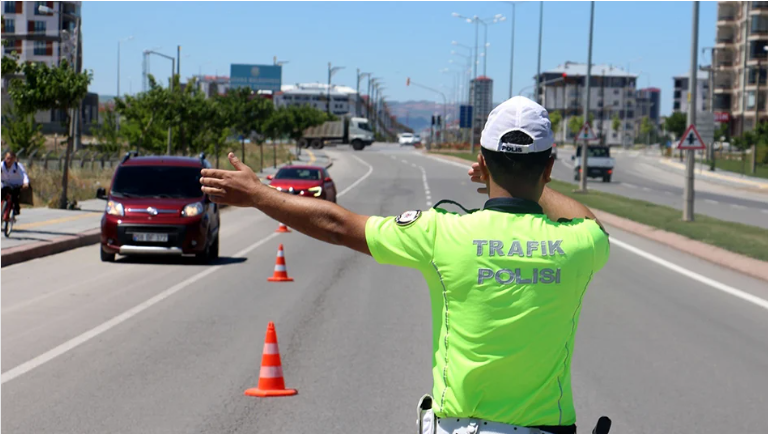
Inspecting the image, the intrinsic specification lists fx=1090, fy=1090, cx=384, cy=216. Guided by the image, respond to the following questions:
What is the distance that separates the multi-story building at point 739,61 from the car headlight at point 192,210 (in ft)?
351

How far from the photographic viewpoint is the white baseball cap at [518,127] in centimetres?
313

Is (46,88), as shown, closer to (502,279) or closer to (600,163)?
(502,279)

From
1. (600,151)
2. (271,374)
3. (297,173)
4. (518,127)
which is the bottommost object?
(271,374)

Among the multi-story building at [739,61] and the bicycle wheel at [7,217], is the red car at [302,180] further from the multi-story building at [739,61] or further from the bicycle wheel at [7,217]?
the multi-story building at [739,61]

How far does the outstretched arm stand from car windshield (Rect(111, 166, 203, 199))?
15.7 m

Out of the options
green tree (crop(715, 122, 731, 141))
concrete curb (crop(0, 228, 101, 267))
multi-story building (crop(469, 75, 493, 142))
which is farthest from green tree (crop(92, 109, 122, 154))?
green tree (crop(715, 122, 731, 141))

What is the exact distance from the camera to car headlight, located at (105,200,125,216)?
1816 centimetres

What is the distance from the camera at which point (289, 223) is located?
10.9 ft

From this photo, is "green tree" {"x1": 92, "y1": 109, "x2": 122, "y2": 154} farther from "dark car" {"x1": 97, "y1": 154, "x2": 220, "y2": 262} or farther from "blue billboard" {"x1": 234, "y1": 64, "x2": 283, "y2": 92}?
"blue billboard" {"x1": 234, "y1": 64, "x2": 283, "y2": 92}

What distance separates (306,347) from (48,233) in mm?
13062

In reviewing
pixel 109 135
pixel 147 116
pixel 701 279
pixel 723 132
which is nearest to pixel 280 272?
pixel 701 279

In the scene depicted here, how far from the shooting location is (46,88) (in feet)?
87.4

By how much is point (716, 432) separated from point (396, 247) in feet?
15.5

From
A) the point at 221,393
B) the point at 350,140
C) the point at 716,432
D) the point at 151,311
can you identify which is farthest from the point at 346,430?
the point at 350,140
